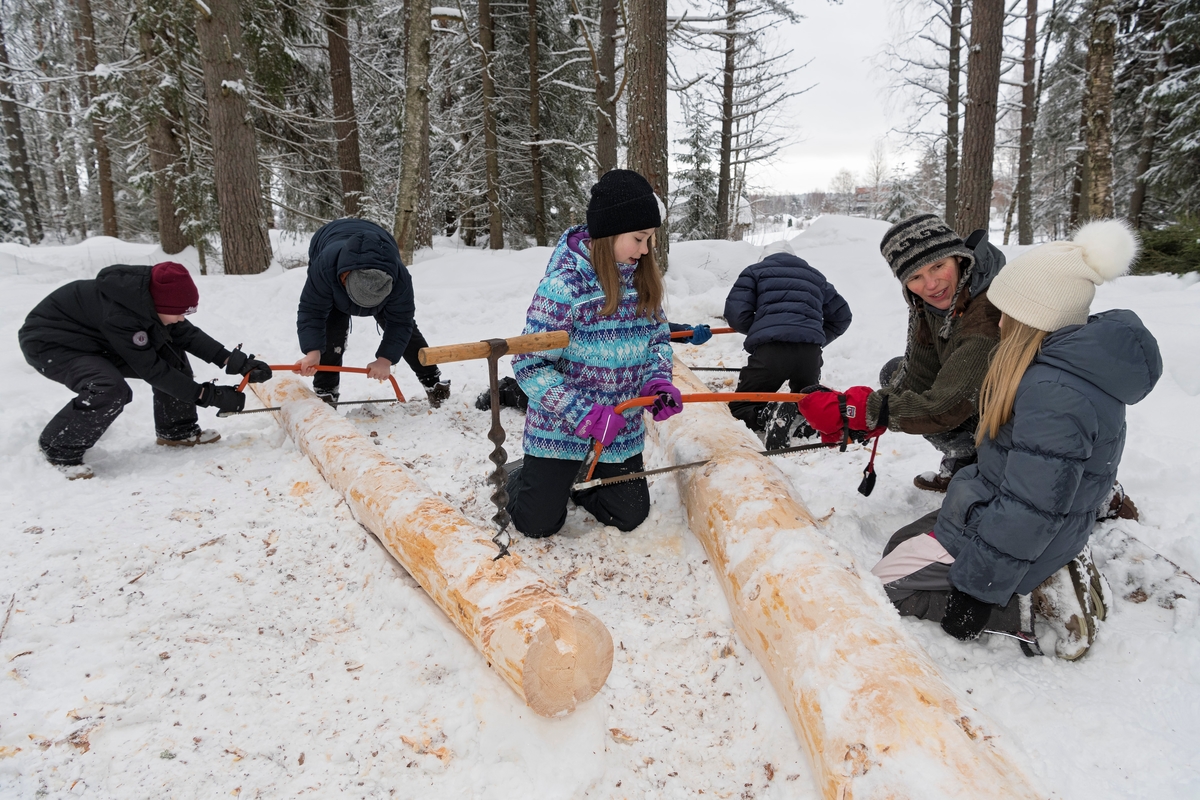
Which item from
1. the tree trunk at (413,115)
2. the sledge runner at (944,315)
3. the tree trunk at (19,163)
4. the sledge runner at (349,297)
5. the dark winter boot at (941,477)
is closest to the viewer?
the sledge runner at (944,315)

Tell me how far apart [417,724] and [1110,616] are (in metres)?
2.56

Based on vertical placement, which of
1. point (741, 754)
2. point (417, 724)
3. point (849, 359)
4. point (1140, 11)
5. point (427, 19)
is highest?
point (1140, 11)

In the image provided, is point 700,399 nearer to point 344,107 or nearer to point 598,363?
point 598,363

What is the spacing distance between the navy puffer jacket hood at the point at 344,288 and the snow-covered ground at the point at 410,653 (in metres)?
1.04

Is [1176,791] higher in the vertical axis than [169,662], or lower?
lower

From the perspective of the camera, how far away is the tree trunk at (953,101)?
15.8 meters

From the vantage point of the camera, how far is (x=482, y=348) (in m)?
2.23

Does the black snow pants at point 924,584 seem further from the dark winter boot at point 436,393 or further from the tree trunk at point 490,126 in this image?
the tree trunk at point 490,126

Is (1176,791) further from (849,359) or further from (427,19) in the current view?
(427,19)

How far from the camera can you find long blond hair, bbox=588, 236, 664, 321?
2.88 meters

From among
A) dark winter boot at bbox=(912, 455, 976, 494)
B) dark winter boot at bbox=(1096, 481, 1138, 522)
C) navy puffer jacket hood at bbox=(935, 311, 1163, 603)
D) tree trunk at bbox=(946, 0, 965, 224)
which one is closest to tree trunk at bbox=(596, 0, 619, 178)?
dark winter boot at bbox=(912, 455, 976, 494)

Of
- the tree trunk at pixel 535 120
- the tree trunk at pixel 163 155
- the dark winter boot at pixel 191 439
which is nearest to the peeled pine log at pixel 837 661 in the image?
the dark winter boot at pixel 191 439

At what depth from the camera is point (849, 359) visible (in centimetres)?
526

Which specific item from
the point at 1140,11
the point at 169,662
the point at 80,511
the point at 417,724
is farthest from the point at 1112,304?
the point at 1140,11
